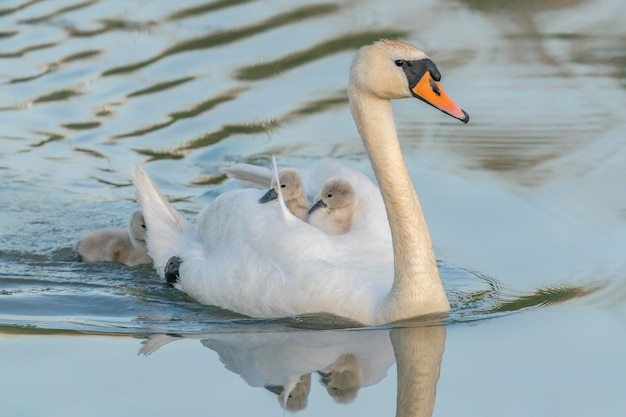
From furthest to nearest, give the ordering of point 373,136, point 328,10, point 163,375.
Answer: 1. point 328,10
2. point 373,136
3. point 163,375

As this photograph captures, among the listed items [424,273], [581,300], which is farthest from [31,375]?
[581,300]

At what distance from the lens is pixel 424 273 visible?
678 cm

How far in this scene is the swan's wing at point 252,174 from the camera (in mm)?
8281

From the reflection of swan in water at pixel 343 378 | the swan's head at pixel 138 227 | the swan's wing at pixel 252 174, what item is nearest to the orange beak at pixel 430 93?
the reflection of swan in water at pixel 343 378

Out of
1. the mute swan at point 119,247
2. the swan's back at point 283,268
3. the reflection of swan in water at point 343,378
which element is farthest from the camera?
the mute swan at point 119,247

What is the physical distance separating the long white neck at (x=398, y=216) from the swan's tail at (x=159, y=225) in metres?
1.85

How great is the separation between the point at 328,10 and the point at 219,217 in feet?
22.6

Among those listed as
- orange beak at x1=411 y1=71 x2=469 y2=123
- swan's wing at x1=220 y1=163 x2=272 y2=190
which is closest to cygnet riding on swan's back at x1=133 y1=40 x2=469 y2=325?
orange beak at x1=411 y1=71 x2=469 y2=123

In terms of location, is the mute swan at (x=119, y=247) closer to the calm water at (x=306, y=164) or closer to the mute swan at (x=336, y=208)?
the calm water at (x=306, y=164)

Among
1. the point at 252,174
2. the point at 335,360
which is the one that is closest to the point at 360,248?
the point at 335,360

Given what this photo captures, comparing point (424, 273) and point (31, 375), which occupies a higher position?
point (424, 273)

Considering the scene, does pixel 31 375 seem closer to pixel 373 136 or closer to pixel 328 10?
pixel 373 136

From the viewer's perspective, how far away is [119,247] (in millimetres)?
8703

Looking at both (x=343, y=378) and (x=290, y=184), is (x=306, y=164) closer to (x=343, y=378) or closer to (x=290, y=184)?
(x=290, y=184)
